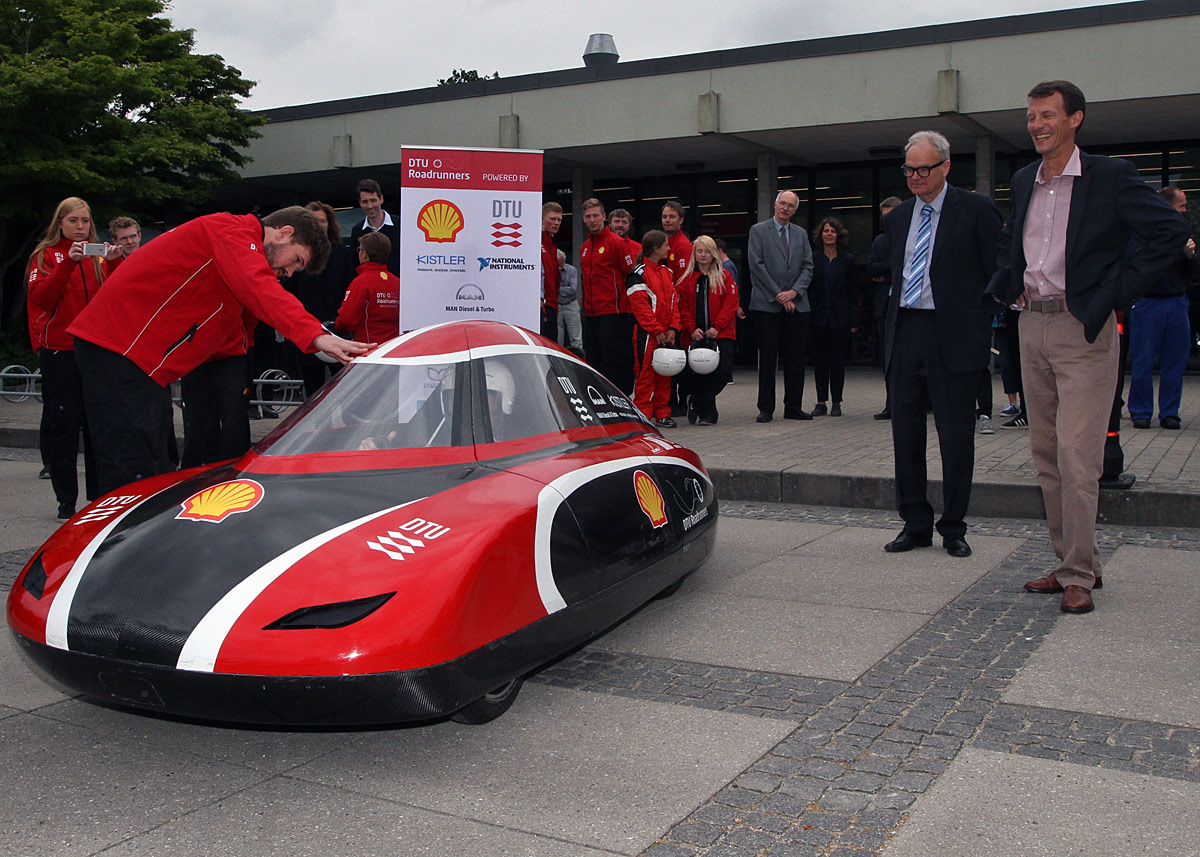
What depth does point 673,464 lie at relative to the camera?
15.3 ft

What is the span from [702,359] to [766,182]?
995 centimetres

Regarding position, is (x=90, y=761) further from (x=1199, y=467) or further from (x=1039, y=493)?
(x=1199, y=467)

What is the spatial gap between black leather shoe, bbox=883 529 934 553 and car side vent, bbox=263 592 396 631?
348cm

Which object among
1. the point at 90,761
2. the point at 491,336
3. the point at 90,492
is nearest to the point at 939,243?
the point at 491,336

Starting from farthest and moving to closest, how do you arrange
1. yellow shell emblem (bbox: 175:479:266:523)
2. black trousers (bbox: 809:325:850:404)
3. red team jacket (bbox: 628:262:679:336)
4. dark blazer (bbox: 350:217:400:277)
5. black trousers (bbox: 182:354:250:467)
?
1. black trousers (bbox: 809:325:850:404)
2. red team jacket (bbox: 628:262:679:336)
3. dark blazer (bbox: 350:217:400:277)
4. black trousers (bbox: 182:354:250:467)
5. yellow shell emblem (bbox: 175:479:266:523)

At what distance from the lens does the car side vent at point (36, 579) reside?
10.9 ft

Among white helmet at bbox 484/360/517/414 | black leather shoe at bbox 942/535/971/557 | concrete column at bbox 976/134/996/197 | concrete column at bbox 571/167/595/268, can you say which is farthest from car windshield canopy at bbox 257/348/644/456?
concrete column at bbox 571/167/595/268

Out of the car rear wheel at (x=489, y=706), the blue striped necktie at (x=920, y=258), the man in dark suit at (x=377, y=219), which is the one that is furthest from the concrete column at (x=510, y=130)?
the car rear wheel at (x=489, y=706)

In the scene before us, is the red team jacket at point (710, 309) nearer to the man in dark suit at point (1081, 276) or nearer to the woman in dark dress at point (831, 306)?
the woman in dark dress at point (831, 306)

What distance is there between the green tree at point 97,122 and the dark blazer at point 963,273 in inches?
693

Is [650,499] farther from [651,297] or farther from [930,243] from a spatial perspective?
[651,297]

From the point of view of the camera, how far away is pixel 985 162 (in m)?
17.7

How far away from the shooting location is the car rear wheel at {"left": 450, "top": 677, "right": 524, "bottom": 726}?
131 inches

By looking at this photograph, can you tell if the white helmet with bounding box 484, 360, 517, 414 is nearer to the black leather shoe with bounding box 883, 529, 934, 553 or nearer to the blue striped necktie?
the blue striped necktie
